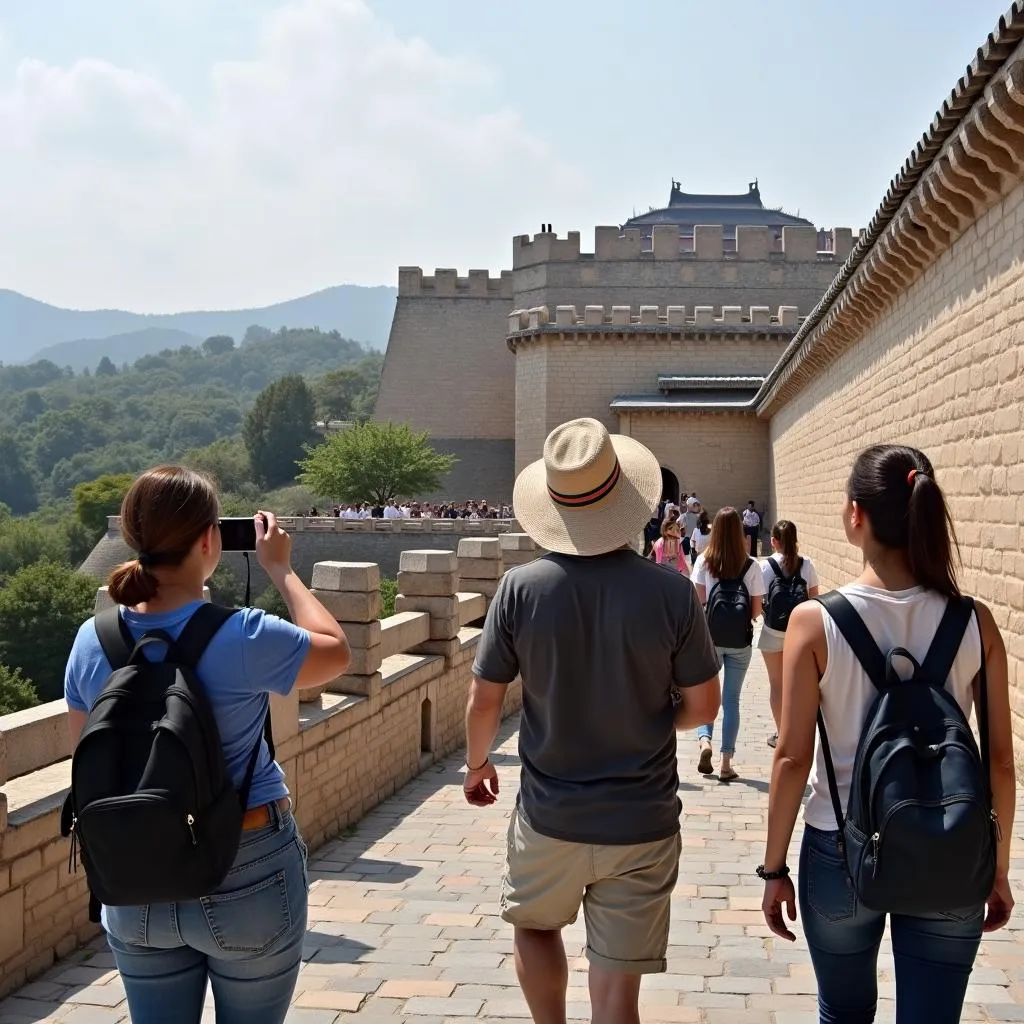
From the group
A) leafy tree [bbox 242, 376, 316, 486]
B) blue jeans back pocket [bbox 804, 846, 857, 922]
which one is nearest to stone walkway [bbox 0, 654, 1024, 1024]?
blue jeans back pocket [bbox 804, 846, 857, 922]

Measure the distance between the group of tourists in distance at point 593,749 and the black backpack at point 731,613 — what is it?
14.5ft

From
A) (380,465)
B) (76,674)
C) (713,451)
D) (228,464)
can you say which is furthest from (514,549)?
(228,464)

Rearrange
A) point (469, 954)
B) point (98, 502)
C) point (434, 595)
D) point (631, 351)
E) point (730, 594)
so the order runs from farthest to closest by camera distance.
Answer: point (98, 502), point (631, 351), point (434, 595), point (730, 594), point (469, 954)

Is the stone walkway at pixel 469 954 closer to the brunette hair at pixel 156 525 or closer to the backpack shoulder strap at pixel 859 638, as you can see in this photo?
the backpack shoulder strap at pixel 859 638

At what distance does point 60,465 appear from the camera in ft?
479

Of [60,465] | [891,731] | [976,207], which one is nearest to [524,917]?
[891,731]

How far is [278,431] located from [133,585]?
8554 centimetres

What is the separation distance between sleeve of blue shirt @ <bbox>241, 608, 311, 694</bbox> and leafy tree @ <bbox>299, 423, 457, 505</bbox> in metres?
45.7

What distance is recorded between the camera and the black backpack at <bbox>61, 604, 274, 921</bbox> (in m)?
2.57

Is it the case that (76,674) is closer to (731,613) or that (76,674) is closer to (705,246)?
(731,613)

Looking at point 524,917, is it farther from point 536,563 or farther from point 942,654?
point 942,654

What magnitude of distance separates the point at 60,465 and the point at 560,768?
15205cm

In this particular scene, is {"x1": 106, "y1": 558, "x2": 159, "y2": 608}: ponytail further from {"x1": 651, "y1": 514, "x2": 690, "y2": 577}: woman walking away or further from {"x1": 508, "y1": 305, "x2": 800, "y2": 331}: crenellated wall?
{"x1": 508, "y1": 305, "x2": 800, "y2": 331}: crenellated wall

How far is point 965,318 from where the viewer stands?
32.3ft
